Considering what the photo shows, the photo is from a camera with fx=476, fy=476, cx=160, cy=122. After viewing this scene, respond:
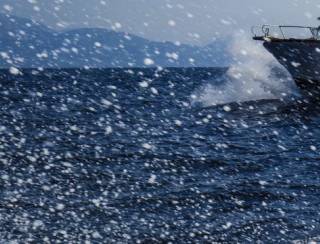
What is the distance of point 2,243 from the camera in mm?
6453

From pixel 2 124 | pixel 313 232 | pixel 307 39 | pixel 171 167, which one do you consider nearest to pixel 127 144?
pixel 171 167

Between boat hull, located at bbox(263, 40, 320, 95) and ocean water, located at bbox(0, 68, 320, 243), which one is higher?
boat hull, located at bbox(263, 40, 320, 95)

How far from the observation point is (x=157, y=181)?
414 inches

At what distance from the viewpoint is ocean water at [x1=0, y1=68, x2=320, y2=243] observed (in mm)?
7426

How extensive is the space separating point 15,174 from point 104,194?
7.85 ft

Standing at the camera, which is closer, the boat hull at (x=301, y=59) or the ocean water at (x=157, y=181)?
the ocean water at (x=157, y=181)

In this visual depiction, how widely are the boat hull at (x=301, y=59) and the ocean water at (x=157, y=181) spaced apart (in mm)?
2588

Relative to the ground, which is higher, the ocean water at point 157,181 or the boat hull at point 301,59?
the boat hull at point 301,59

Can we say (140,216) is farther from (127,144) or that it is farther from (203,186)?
(127,144)

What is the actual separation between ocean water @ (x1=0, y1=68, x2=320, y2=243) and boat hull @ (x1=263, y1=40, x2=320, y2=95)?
8.49 feet

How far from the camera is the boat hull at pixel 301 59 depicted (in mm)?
21047

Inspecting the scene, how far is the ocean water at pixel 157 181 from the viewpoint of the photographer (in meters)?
7.43

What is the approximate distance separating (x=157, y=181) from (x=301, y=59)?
546 inches

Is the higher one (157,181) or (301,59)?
(301,59)
